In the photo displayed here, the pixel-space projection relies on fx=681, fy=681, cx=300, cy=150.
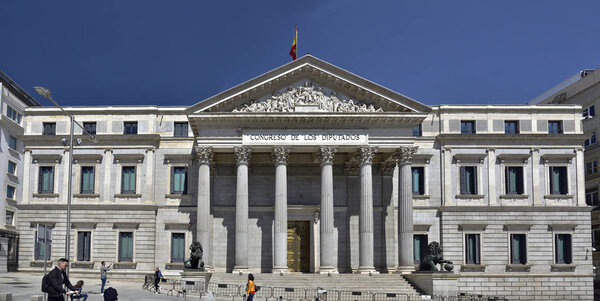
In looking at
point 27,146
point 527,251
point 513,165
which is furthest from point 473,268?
point 27,146

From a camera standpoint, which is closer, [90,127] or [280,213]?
[280,213]

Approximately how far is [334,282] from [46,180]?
90.8 ft

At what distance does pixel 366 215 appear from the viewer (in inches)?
2030

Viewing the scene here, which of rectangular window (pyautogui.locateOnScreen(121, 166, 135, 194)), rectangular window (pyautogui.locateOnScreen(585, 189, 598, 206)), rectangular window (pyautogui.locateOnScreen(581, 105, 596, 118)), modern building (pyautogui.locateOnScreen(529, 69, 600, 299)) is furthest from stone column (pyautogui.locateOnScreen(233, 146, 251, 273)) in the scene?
rectangular window (pyautogui.locateOnScreen(581, 105, 596, 118))

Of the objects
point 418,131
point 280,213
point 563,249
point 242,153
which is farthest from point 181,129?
point 563,249

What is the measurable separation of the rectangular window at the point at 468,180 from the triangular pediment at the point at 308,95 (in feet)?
32.5

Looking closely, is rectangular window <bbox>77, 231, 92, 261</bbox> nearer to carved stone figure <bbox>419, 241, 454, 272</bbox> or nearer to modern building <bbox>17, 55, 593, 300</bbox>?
modern building <bbox>17, 55, 593, 300</bbox>

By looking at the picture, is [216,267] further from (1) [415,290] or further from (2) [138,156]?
(1) [415,290]

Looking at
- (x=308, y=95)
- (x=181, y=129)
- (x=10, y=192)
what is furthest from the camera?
(x=181, y=129)

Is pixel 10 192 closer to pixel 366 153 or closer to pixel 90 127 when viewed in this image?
pixel 90 127

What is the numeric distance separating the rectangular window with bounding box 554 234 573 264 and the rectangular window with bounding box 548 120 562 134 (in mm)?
9144

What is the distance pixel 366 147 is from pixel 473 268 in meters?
15.3

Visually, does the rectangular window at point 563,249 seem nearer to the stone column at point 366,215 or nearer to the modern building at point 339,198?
the modern building at point 339,198

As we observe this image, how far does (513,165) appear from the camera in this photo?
194ft
